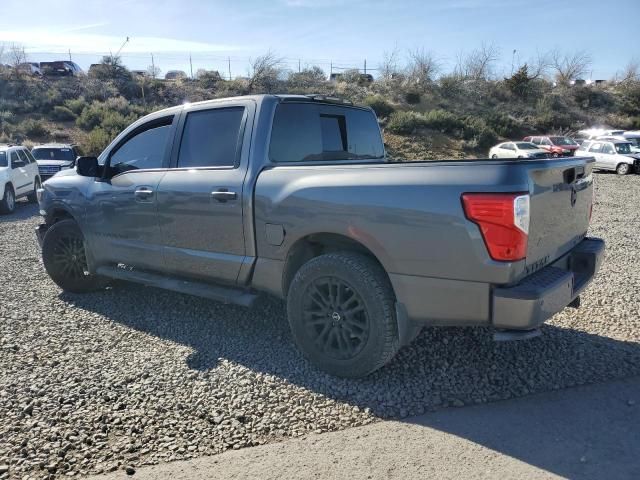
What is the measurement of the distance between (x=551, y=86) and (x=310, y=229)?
180 feet

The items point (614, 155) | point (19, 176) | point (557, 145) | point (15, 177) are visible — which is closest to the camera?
point (15, 177)

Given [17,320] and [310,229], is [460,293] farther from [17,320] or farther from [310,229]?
[17,320]

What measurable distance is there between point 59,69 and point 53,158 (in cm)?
3214

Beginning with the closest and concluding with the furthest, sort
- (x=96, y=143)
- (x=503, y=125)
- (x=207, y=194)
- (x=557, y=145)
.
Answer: (x=207, y=194)
(x=96, y=143)
(x=557, y=145)
(x=503, y=125)

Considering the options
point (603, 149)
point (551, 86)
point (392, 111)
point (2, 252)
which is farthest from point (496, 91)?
point (2, 252)

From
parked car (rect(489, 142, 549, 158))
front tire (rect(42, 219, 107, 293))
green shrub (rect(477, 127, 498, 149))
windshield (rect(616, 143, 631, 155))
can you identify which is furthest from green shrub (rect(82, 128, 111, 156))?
windshield (rect(616, 143, 631, 155))

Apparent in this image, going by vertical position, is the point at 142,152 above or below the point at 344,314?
above

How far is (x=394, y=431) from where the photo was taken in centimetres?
300

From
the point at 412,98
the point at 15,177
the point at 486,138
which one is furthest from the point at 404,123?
the point at 15,177

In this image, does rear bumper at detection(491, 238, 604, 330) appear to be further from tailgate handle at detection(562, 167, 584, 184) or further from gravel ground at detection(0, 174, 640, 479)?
gravel ground at detection(0, 174, 640, 479)

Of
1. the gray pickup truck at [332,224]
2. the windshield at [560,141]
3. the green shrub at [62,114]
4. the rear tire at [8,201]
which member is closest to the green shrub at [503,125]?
the windshield at [560,141]

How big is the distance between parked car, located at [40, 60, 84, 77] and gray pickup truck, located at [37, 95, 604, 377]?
45.6m

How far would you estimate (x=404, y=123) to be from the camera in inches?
1320

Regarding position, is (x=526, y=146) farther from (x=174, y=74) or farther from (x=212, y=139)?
(x=174, y=74)
